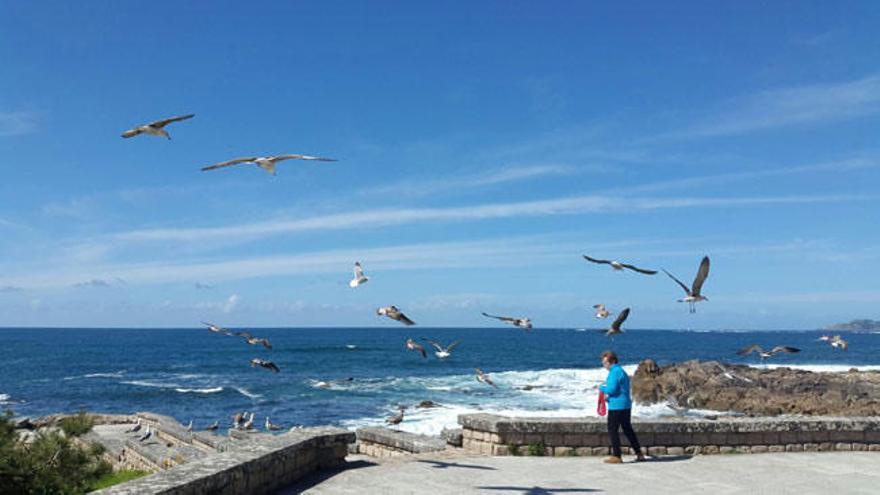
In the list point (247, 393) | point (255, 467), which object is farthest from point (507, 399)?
point (255, 467)

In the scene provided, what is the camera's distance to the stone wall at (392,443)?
438 inches

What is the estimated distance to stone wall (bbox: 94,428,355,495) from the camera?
6.23 metres

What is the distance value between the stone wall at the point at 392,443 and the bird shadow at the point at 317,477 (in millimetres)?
1517

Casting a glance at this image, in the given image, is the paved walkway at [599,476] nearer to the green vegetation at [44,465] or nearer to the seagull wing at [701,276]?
the seagull wing at [701,276]

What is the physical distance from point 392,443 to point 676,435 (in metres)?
4.53

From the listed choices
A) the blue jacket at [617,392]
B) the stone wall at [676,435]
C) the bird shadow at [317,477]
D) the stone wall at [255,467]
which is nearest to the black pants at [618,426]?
the blue jacket at [617,392]

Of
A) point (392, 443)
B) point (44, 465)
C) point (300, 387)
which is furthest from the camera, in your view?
point (300, 387)

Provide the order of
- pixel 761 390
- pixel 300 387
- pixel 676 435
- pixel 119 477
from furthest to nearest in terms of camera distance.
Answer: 1. pixel 300 387
2. pixel 761 390
3. pixel 119 477
4. pixel 676 435

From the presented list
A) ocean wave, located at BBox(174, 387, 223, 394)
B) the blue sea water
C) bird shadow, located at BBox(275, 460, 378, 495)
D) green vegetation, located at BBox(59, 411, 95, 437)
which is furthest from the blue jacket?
ocean wave, located at BBox(174, 387, 223, 394)

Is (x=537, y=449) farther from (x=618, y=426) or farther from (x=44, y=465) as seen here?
(x=44, y=465)

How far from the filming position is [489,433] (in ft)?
34.7

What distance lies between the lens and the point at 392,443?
1191cm

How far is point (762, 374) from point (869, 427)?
4453cm

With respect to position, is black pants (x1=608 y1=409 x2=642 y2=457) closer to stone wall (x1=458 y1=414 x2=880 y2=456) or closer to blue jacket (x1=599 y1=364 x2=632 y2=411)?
blue jacket (x1=599 y1=364 x2=632 y2=411)
